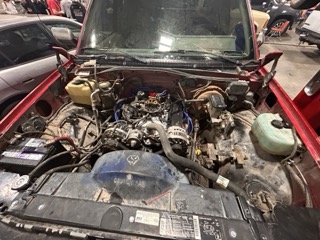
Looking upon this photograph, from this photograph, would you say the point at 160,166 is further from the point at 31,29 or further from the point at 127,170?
the point at 31,29

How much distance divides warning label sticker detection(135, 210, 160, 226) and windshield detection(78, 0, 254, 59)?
4.64ft

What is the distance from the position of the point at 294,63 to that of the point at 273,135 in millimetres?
6344

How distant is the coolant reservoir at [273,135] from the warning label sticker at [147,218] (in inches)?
37.8

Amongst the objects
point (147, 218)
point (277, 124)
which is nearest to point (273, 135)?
point (277, 124)

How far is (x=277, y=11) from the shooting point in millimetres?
7539

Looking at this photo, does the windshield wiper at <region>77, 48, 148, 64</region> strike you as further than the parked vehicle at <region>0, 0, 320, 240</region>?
Yes

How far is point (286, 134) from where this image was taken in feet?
4.24

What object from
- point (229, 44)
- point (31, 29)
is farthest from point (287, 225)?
point (31, 29)

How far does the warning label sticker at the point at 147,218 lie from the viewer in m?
0.80

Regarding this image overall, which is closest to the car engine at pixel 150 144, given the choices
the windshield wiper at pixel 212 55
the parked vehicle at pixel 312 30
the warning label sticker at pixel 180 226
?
the warning label sticker at pixel 180 226

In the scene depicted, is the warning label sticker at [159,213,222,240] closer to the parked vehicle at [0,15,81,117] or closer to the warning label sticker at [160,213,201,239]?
the warning label sticker at [160,213,201,239]

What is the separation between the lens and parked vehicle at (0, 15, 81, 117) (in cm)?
280

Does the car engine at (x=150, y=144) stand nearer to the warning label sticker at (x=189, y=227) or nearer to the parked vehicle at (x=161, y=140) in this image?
the parked vehicle at (x=161, y=140)

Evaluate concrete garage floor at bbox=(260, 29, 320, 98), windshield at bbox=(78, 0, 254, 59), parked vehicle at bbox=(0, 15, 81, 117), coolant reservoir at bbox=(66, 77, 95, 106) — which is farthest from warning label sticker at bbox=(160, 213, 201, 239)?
concrete garage floor at bbox=(260, 29, 320, 98)
